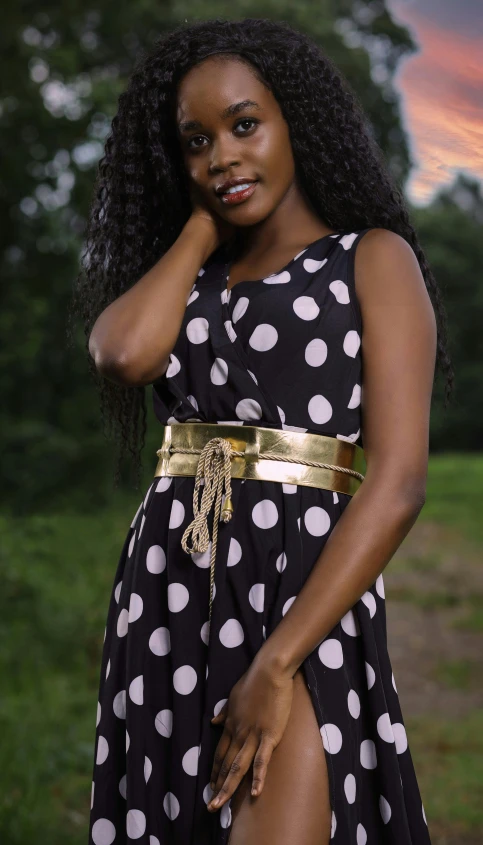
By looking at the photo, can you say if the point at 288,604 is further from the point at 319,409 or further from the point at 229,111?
the point at 229,111

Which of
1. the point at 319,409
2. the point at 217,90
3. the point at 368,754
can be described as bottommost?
the point at 368,754

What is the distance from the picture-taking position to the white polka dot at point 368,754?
1.59 m

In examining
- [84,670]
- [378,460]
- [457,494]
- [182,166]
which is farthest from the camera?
[457,494]

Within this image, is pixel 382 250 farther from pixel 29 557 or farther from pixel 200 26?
pixel 29 557

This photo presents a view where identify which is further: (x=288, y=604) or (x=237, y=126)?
(x=237, y=126)

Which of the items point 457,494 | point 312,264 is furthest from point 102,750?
point 457,494

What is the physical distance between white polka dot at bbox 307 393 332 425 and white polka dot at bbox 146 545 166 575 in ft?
1.04

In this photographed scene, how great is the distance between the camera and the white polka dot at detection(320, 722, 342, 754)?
→ 4.89 feet

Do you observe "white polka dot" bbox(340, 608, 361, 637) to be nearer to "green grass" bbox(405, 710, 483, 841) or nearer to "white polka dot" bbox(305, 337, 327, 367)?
"white polka dot" bbox(305, 337, 327, 367)

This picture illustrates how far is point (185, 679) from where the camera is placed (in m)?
1.62

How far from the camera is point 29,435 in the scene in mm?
7297

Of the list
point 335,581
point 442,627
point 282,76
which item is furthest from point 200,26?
point 442,627

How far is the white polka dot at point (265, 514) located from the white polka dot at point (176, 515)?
0.41ft

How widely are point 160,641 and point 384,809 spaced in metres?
0.40
